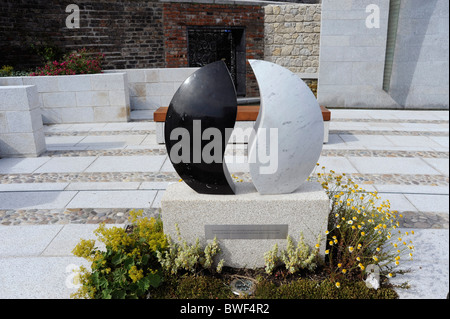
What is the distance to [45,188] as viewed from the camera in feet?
16.8

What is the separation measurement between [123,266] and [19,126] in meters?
5.00

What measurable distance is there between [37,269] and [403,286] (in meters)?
3.21

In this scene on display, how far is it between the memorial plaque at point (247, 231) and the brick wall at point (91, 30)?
10502 mm

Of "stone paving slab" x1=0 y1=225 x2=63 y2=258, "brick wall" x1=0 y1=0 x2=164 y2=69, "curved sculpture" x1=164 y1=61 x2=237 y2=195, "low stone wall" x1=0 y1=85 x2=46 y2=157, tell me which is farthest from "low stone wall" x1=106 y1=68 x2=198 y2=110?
"curved sculpture" x1=164 y1=61 x2=237 y2=195

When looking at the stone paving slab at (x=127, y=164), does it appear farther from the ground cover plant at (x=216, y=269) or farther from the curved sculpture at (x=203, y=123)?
the curved sculpture at (x=203, y=123)

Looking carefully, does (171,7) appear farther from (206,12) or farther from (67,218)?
(67,218)

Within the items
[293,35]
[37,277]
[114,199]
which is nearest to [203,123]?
[37,277]

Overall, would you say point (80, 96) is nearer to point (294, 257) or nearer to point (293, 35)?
point (293, 35)

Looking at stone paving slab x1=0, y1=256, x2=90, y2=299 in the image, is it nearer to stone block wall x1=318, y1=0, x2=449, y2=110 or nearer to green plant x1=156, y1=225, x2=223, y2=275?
green plant x1=156, y1=225, x2=223, y2=275

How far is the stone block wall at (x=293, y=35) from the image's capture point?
482 inches

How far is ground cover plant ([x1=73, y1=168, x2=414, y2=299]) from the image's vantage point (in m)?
2.88

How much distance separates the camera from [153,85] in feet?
35.2

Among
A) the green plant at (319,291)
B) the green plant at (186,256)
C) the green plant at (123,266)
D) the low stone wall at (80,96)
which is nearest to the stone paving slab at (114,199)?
the green plant at (123,266)
